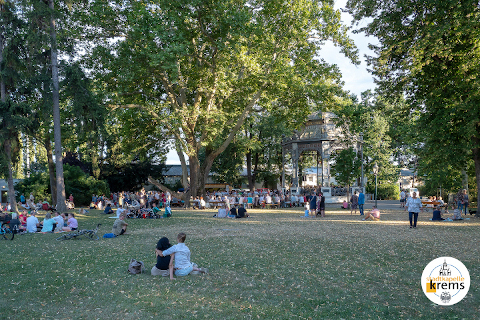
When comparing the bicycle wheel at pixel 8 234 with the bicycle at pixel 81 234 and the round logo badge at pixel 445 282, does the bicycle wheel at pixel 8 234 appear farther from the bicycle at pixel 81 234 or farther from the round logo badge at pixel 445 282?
the round logo badge at pixel 445 282

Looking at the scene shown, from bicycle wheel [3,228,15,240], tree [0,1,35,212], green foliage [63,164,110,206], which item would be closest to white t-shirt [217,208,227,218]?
bicycle wheel [3,228,15,240]

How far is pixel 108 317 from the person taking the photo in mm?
5883

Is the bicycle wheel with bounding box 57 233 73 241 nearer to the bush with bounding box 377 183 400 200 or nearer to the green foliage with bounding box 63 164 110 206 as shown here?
the green foliage with bounding box 63 164 110 206

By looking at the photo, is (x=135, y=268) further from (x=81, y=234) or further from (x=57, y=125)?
(x=57, y=125)

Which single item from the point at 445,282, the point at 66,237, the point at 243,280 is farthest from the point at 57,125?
the point at 445,282

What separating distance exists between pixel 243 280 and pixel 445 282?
12.6ft

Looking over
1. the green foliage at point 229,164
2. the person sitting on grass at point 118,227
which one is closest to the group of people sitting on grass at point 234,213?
the person sitting on grass at point 118,227

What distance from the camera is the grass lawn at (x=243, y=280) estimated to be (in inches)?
241

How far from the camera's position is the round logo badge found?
249 inches

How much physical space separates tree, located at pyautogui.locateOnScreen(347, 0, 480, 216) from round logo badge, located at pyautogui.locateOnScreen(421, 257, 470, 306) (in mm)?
11951

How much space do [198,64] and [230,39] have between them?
3.71 meters

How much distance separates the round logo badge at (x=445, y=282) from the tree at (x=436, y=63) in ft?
39.2

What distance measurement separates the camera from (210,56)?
1164 inches

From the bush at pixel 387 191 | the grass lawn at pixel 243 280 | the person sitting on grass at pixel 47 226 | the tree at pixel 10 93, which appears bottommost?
the grass lawn at pixel 243 280
